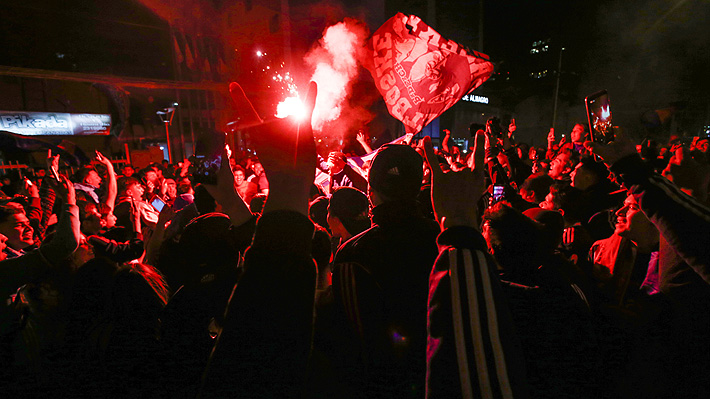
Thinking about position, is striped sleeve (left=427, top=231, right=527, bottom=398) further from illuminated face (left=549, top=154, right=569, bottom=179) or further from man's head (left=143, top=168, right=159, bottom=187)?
man's head (left=143, top=168, right=159, bottom=187)

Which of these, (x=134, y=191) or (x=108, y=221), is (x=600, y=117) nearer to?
(x=108, y=221)

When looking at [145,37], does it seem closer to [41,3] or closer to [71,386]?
[41,3]

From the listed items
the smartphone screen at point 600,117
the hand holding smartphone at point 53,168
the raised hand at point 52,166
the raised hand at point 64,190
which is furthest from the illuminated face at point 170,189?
the smartphone screen at point 600,117

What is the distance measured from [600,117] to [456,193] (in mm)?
1371

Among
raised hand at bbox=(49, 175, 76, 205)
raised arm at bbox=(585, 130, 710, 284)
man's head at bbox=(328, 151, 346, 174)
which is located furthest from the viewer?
man's head at bbox=(328, 151, 346, 174)

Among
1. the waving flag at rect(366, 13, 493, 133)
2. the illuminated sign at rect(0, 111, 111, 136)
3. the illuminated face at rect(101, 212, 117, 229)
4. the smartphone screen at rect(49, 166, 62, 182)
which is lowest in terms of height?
the illuminated face at rect(101, 212, 117, 229)

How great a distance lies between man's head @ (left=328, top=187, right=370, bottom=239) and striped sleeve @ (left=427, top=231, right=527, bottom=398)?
1852mm

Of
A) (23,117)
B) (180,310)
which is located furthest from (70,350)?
(23,117)

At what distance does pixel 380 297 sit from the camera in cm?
184

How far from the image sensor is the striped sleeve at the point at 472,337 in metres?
1.08

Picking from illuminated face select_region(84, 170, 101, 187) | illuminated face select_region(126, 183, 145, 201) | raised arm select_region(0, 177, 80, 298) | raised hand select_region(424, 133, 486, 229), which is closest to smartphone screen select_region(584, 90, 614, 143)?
raised hand select_region(424, 133, 486, 229)

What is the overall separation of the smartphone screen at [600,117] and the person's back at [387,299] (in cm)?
109

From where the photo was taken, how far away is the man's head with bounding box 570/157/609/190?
11.9 feet

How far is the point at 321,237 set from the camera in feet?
7.78
